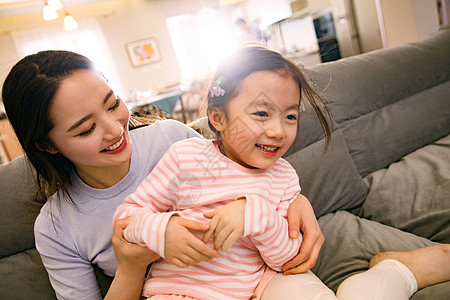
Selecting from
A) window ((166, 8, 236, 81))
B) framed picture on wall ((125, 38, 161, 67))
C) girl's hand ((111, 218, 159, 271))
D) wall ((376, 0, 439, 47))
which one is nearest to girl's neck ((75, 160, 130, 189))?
girl's hand ((111, 218, 159, 271))

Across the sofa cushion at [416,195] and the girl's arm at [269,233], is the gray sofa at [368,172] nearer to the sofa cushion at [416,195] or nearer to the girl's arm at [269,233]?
the sofa cushion at [416,195]

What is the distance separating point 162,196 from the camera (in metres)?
0.76

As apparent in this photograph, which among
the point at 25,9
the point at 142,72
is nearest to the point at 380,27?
the point at 142,72

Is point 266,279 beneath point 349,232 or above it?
above

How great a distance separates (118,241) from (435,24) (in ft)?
14.7

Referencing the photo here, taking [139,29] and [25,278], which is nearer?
[25,278]

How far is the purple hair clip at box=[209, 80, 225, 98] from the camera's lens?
0.79 metres

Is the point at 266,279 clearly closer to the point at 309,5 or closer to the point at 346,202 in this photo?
the point at 346,202

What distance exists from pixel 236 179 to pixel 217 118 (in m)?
0.18

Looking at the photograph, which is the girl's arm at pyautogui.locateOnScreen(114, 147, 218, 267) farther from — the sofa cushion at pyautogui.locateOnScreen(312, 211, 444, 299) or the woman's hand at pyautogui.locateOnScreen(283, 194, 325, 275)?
the sofa cushion at pyautogui.locateOnScreen(312, 211, 444, 299)

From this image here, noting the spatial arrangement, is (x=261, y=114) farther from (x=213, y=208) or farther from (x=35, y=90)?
(x=35, y=90)

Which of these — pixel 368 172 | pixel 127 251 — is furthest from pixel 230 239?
pixel 368 172

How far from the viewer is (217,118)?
2.74ft

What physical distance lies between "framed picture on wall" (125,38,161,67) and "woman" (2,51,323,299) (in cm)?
656
